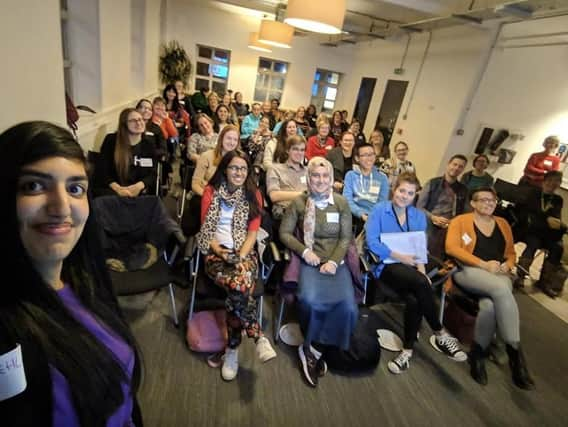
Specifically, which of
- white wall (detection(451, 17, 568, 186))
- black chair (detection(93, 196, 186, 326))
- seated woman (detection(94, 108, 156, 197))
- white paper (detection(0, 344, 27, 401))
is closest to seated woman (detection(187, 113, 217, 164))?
seated woman (detection(94, 108, 156, 197))

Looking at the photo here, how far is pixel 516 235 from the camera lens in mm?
3684

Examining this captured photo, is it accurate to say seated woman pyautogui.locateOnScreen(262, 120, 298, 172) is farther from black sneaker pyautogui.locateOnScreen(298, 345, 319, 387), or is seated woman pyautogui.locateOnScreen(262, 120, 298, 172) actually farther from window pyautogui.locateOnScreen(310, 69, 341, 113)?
window pyautogui.locateOnScreen(310, 69, 341, 113)

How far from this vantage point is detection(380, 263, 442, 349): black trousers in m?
2.16

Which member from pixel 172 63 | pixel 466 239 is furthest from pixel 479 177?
pixel 172 63

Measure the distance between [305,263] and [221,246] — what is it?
61cm

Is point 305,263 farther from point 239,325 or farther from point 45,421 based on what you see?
point 45,421

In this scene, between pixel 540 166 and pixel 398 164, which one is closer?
pixel 398 164

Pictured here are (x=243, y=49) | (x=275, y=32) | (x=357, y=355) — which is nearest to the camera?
(x=357, y=355)

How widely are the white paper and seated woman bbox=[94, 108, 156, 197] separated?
2.41m

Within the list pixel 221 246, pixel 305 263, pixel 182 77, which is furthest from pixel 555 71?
pixel 182 77

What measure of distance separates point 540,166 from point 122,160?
589 cm

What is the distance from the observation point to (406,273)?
2.25 meters

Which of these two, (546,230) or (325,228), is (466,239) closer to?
(325,228)

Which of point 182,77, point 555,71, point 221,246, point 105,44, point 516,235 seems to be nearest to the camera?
point 221,246
